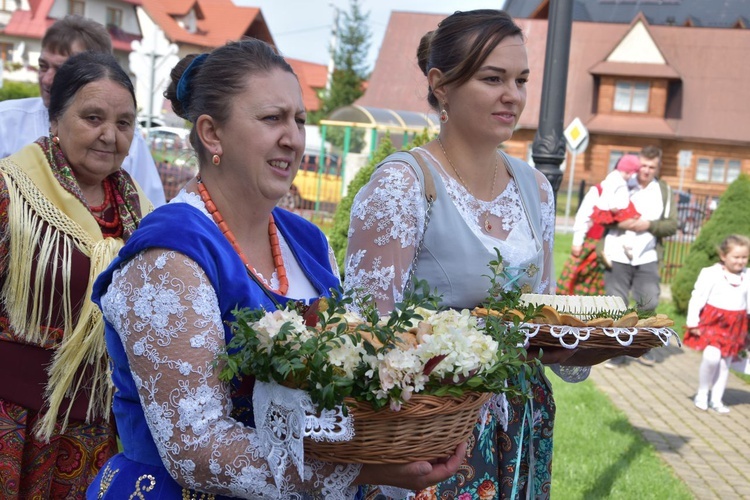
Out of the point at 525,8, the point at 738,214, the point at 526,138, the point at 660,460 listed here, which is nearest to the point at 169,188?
the point at 738,214

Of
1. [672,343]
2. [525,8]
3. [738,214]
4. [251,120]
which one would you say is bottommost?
[672,343]

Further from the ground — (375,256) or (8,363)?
(375,256)

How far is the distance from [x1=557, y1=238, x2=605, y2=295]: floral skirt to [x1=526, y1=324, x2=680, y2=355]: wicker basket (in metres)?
7.09

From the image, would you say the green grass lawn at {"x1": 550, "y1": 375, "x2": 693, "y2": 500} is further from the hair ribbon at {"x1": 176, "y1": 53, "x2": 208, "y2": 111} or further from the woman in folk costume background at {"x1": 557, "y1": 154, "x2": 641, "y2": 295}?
the hair ribbon at {"x1": 176, "y1": 53, "x2": 208, "y2": 111}

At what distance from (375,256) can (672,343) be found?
1039 cm

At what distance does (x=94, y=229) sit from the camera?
3488 mm

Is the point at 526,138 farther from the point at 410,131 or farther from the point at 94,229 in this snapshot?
the point at 94,229

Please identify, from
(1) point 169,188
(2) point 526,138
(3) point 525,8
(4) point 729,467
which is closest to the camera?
(4) point 729,467

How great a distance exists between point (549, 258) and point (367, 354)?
1661 millimetres

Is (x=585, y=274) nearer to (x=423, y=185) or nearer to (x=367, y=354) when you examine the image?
(x=423, y=185)

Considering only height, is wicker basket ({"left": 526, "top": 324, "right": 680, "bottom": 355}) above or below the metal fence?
above

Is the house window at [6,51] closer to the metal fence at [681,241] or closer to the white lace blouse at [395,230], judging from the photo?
the metal fence at [681,241]

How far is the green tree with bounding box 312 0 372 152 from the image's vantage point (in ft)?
178

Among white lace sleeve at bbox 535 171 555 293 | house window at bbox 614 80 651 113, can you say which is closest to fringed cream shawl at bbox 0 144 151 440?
white lace sleeve at bbox 535 171 555 293
